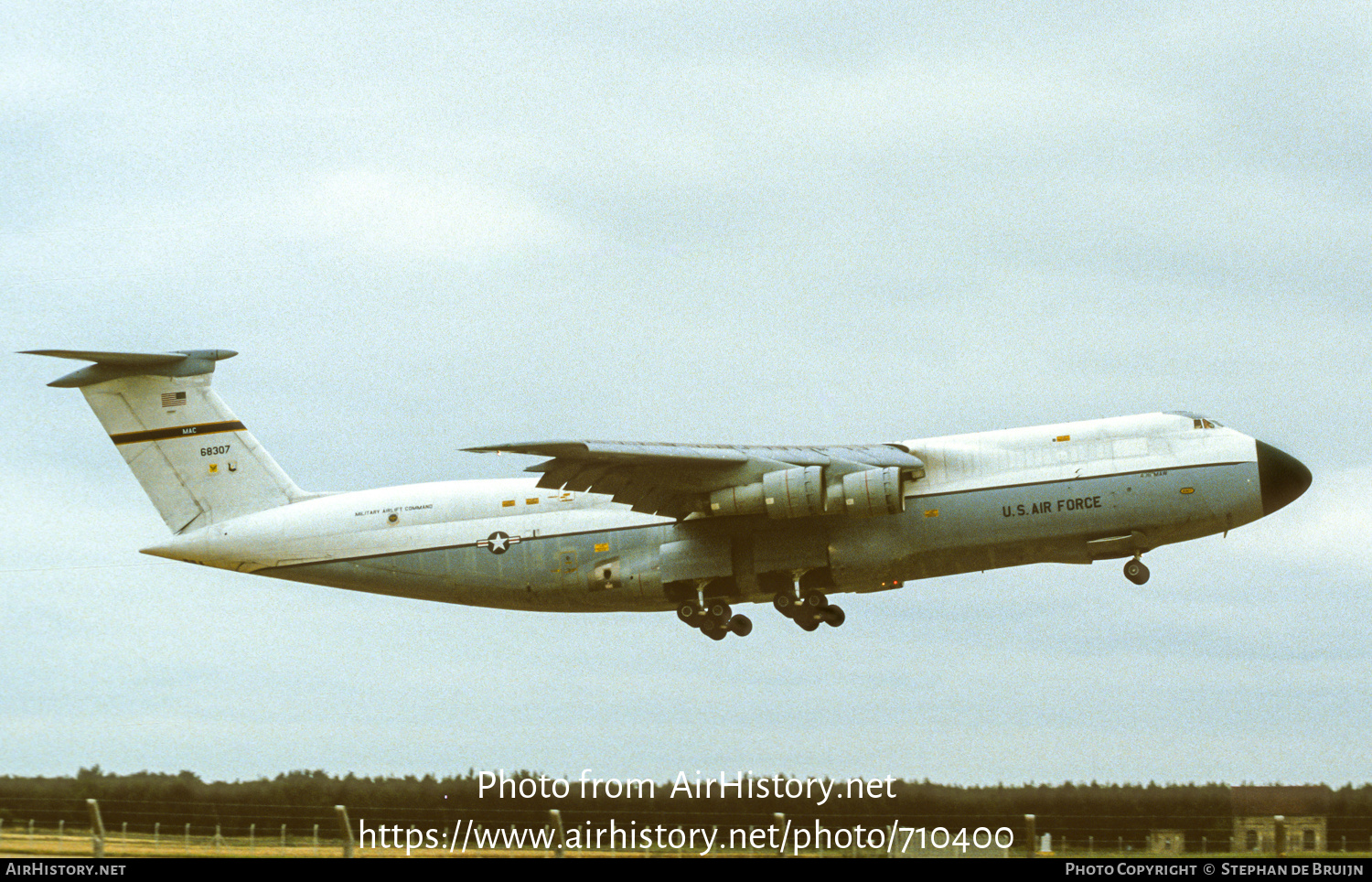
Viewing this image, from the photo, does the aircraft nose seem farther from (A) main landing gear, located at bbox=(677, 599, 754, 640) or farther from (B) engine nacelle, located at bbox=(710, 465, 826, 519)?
(A) main landing gear, located at bbox=(677, 599, 754, 640)

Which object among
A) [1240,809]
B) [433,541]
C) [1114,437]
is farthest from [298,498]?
[1240,809]

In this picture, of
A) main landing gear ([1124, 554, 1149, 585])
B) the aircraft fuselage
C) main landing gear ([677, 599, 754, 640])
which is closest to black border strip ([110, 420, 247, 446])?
the aircraft fuselage

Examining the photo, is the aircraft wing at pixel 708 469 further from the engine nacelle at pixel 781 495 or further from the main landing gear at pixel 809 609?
the main landing gear at pixel 809 609

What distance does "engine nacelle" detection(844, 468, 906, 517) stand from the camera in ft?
88.6

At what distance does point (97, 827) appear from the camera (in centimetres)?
1780

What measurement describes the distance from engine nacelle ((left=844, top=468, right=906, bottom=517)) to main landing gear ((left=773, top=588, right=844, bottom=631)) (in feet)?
8.36

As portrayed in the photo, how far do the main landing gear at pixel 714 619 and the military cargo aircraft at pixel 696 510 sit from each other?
4 centimetres

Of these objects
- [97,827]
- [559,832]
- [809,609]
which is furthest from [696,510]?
[97,827]

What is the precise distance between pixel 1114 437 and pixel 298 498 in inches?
662

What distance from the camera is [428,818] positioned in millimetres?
20281

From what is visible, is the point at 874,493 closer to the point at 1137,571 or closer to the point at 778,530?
the point at 778,530

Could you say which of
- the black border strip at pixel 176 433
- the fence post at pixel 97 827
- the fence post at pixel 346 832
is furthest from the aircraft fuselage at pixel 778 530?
the fence post at pixel 97 827

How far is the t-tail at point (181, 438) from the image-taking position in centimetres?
3300
